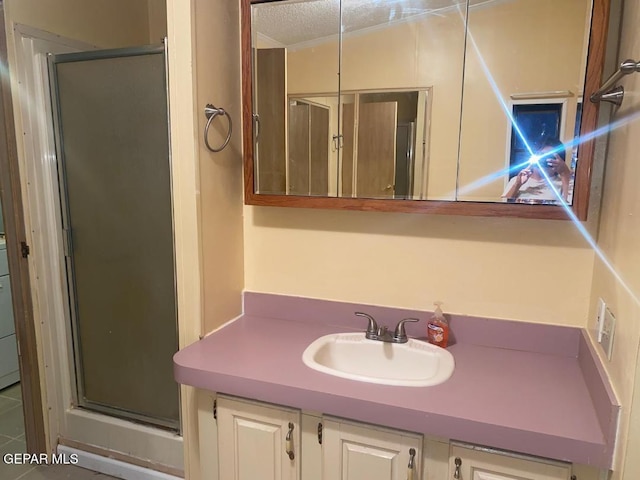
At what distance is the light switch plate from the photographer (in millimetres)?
1065

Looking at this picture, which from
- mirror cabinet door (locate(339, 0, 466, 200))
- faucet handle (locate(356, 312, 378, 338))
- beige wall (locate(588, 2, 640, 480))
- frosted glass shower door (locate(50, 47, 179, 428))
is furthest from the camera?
frosted glass shower door (locate(50, 47, 179, 428))

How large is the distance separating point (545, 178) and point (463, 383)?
0.62 metres

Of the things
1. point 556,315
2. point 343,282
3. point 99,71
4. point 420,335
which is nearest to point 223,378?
point 343,282

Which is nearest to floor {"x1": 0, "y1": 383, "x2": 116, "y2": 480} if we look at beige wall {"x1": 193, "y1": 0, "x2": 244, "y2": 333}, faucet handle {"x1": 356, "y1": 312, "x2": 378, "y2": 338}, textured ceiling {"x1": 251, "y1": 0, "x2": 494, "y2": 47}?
beige wall {"x1": 193, "y1": 0, "x2": 244, "y2": 333}

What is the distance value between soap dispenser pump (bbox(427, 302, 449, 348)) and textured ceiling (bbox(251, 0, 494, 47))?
0.95 metres

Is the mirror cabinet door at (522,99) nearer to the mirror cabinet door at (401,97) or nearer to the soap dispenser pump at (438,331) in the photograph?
the mirror cabinet door at (401,97)

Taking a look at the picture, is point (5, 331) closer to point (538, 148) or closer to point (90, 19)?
point (90, 19)

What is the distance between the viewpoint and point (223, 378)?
4.21ft

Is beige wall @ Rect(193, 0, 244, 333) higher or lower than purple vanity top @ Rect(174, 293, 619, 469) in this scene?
higher

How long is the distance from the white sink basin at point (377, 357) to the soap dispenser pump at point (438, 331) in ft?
0.08

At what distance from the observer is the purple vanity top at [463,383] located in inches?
40.1

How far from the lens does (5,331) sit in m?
2.78

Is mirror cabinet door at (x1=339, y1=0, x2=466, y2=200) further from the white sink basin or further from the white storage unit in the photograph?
the white storage unit

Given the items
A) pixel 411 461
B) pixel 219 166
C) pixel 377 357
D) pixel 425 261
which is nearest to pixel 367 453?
pixel 411 461
